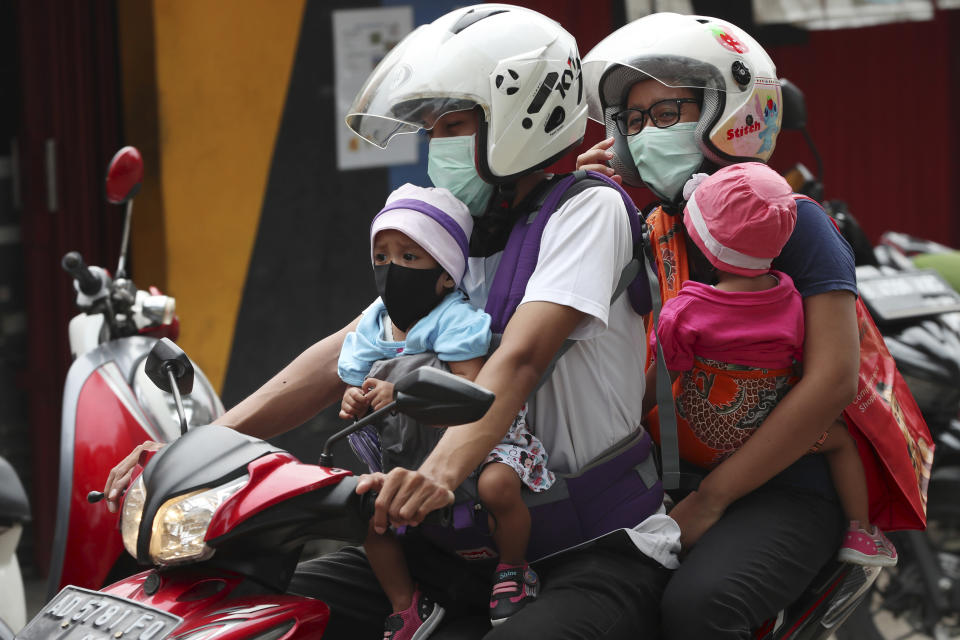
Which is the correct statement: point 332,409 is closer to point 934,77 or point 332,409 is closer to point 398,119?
point 398,119

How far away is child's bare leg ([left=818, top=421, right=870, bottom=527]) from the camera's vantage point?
8.23 ft

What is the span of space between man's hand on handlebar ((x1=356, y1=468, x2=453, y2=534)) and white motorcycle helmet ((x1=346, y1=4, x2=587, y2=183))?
0.69 metres

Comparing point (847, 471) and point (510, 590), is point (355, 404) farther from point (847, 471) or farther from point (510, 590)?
point (847, 471)

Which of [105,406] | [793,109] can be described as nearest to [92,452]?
[105,406]

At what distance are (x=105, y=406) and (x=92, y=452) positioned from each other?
13 centimetres

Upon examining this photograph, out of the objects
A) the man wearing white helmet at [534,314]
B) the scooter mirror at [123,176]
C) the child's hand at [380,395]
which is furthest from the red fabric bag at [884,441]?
the scooter mirror at [123,176]

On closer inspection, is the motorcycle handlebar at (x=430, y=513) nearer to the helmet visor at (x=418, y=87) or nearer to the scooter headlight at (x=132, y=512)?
the scooter headlight at (x=132, y=512)

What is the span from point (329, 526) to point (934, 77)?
711 cm

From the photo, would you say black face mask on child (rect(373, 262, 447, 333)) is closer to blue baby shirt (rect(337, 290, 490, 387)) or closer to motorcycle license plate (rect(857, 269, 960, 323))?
blue baby shirt (rect(337, 290, 490, 387))

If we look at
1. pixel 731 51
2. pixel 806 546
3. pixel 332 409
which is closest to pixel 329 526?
pixel 806 546

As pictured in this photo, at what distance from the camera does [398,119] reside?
2275 mm

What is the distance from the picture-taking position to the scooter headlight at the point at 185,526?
5.79ft

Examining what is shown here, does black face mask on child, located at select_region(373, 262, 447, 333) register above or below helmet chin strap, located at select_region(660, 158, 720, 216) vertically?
below

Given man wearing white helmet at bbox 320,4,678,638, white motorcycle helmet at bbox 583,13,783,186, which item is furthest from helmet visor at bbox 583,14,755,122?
man wearing white helmet at bbox 320,4,678,638
